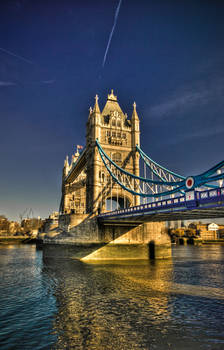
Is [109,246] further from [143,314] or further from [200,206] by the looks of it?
[143,314]

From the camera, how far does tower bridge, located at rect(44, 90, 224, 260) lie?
2127cm

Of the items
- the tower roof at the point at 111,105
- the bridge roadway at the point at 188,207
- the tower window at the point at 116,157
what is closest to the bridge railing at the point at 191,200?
the bridge roadway at the point at 188,207

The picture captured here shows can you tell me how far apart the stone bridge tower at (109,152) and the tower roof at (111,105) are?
198 mm

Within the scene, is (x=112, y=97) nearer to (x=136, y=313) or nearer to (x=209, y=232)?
(x=136, y=313)

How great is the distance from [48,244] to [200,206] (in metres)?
28.2

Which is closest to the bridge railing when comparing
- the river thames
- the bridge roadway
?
the bridge roadway

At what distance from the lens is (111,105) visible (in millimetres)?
50469

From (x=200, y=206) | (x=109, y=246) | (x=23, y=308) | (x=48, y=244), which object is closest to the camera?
(x=23, y=308)

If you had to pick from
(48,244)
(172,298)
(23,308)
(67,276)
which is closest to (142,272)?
(67,276)

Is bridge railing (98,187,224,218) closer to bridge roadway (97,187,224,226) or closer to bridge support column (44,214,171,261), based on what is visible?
bridge roadway (97,187,224,226)

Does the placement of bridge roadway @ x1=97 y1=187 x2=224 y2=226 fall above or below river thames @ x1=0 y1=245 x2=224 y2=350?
above

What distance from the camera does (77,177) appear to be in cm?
7038

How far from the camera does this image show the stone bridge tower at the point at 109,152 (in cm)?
4167

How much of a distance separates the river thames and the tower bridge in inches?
259
